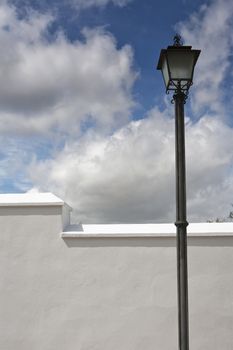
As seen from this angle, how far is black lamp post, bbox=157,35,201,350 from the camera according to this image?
4.27m

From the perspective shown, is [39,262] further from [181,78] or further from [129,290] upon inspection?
[181,78]

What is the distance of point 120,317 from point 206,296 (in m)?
1.36

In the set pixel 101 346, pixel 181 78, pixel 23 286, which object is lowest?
pixel 101 346

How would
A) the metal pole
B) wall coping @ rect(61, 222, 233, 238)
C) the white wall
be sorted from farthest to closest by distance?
1. wall coping @ rect(61, 222, 233, 238)
2. the white wall
3. the metal pole

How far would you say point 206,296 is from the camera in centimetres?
691

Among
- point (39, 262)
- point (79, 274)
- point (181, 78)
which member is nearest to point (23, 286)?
point (39, 262)

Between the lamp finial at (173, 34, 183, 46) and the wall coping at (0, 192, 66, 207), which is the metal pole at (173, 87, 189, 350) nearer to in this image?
the lamp finial at (173, 34, 183, 46)

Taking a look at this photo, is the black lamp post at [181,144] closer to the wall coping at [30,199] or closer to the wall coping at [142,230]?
the wall coping at [142,230]

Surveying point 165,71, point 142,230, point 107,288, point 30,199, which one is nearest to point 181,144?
point 165,71

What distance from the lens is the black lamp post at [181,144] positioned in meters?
4.27

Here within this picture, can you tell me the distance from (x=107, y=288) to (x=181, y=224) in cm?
309

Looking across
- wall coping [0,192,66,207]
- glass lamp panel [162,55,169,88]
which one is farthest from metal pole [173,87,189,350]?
wall coping [0,192,66,207]

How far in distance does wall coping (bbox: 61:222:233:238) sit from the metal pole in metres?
2.70

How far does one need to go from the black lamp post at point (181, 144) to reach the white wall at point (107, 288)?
2705 mm
